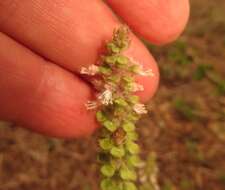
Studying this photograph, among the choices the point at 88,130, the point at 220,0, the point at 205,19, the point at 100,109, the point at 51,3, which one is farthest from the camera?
the point at 220,0

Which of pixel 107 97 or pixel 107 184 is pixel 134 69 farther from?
pixel 107 184

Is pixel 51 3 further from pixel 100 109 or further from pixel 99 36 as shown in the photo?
pixel 100 109

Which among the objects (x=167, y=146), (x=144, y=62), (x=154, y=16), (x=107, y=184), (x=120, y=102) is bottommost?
(x=107, y=184)

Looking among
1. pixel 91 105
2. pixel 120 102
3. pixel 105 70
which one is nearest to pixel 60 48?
pixel 91 105

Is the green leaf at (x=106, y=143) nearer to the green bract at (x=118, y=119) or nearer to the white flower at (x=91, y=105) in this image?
the green bract at (x=118, y=119)

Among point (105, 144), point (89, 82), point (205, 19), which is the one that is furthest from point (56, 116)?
point (205, 19)

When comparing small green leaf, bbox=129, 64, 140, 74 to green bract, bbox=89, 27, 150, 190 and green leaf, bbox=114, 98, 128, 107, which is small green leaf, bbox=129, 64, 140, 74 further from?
green leaf, bbox=114, 98, 128, 107

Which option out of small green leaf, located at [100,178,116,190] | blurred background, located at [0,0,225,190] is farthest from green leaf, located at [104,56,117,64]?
blurred background, located at [0,0,225,190]
